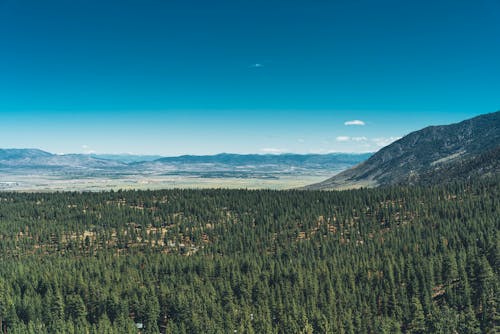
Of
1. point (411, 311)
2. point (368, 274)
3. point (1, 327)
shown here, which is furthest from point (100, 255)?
point (411, 311)

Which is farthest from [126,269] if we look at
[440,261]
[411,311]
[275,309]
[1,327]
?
[440,261]

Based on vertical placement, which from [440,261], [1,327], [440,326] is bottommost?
[1,327]

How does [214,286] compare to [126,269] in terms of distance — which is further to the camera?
[126,269]

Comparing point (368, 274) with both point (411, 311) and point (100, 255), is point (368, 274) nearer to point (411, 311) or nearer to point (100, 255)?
point (411, 311)

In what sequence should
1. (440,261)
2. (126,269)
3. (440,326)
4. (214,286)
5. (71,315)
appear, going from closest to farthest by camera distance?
1. (440,326)
2. (71,315)
3. (440,261)
4. (214,286)
5. (126,269)

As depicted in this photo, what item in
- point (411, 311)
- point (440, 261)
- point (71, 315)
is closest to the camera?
point (411, 311)

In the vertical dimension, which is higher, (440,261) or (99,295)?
(440,261)

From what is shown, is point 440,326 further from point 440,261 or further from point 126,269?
point 126,269

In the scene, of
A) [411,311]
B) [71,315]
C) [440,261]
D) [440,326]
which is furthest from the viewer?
[440,261]

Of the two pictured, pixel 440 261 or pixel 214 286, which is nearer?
pixel 440 261

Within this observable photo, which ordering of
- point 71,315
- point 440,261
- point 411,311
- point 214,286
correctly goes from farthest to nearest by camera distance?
point 214,286 < point 440,261 < point 71,315 < point 411,311
